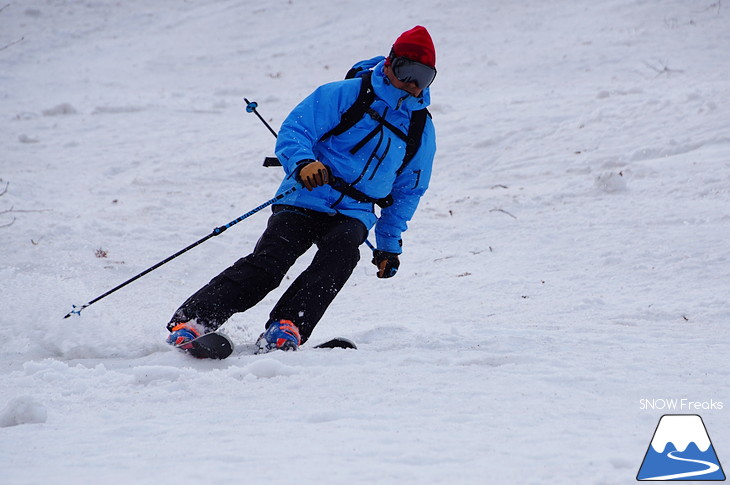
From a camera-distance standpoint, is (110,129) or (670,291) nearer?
(670,291)

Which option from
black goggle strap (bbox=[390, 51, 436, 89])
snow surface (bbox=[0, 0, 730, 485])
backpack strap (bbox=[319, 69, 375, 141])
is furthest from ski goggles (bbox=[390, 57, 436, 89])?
snow surface (bbox=[0, 0, 730, 485])

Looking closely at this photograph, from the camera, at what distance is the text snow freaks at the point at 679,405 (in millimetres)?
3174

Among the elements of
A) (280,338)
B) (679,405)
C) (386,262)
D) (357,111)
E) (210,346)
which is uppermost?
(357,111)

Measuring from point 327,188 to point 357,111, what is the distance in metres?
0.51

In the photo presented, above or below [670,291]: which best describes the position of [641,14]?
above

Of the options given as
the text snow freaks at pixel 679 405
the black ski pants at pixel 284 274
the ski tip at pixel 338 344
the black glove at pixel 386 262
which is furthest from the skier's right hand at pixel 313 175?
the text snow freaks at pixel 679 405

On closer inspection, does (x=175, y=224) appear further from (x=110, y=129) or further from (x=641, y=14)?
(x=641, y=14)

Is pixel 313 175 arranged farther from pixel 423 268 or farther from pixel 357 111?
pixel 423 268

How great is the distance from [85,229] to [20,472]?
570cm

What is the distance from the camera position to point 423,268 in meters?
7.24

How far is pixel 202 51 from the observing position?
19.0 meters

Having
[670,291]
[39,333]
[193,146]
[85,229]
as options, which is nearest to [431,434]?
[39,333]

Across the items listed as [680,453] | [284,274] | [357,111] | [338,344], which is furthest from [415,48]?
[680,453]

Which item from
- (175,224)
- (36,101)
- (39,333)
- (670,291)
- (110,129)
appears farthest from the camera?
(36,101)
